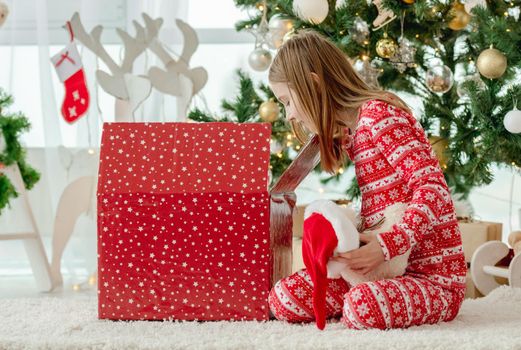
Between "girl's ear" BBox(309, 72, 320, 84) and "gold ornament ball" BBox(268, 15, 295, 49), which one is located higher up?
"gold ornament ball" BBox(268, 15, 295, 49)

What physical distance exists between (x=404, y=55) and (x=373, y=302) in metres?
0.88

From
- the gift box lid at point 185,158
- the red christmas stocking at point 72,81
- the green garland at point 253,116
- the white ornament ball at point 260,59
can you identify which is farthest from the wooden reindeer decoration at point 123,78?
the gift box lid at point 185,158

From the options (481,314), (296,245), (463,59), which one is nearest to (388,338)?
(481,314)

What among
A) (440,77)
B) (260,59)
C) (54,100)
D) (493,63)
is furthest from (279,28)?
(54,100)

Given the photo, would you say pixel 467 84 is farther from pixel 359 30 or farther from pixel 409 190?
pixel 409 190

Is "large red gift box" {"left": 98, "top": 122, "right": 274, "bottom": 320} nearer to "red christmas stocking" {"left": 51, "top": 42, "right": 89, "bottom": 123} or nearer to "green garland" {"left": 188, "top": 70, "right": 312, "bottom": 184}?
"green garland" {"left": 188, "top": 70, "right": 312, "bottom": 184}

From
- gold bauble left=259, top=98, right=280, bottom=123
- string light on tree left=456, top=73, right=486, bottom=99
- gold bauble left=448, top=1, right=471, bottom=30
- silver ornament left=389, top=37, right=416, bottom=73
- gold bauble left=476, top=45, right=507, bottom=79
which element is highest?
gold bauble left=448, top=1, right=471, bottom=30

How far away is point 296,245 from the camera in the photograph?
217 centimetres

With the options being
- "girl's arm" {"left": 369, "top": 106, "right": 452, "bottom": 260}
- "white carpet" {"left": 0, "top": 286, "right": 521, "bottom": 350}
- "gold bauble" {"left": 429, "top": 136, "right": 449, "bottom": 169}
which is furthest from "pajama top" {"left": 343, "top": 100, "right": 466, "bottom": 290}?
"gold bauble" {"left": 429, "top": 136, "right": 449, "bottom": 169}

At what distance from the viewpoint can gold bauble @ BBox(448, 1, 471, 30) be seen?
76.9 inches

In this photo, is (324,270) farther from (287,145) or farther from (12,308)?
(287,145)

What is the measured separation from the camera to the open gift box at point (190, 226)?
1.43 metres

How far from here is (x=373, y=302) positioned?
1.30 m

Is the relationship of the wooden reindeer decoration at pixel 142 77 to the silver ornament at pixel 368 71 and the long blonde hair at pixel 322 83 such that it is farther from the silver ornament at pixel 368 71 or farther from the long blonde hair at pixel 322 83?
the long blonde hair at pixel 322 83
